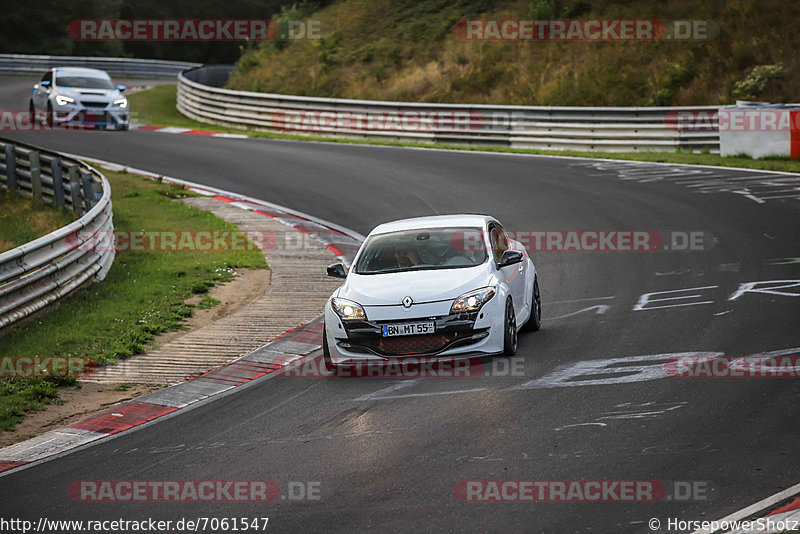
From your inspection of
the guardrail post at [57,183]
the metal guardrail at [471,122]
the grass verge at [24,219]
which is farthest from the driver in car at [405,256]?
the metal guardrail at [471,122]

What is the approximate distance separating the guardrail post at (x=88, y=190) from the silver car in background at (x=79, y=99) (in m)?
14.4

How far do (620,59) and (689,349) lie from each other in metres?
25.1

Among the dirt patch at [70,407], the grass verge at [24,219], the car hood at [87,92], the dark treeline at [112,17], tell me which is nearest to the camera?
the dirt patch at [70,407]

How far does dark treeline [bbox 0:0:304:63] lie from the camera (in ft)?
210

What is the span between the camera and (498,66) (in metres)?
36.9

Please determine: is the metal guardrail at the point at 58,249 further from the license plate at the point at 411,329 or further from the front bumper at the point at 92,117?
the front bumper at the point at 92,117

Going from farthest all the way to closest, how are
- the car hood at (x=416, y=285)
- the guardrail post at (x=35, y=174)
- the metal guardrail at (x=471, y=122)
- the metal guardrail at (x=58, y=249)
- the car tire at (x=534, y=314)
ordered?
the metal guardrail at (x=471, y=122), the guardrail post at (x=35, y=174), the metal guardrail at (x=58, y=249), the car tire at (x=534, y=314), the car hood at (x=416, y=285)

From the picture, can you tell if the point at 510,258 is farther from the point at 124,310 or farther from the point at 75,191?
the point at 75,191

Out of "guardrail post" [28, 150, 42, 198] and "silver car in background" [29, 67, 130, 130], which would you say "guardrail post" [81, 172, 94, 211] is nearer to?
"guardrail post" [28, 150, 42, 198]

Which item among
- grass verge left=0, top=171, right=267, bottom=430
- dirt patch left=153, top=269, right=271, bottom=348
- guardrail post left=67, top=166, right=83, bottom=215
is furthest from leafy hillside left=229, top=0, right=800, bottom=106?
dirt patch left=153, top=269, right=271, bottom=348

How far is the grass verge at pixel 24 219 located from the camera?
1806 centimetres

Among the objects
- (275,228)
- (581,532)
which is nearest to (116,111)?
(275,228)

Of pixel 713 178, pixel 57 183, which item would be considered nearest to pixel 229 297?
pixel 57 183

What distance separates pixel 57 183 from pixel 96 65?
39980mm
